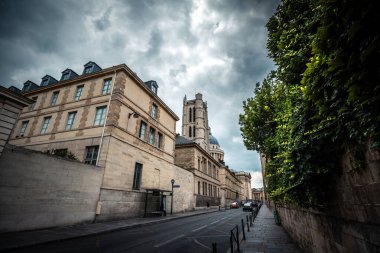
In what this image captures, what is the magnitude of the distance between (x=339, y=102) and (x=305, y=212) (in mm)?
5016

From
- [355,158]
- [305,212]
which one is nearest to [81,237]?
[305,212]

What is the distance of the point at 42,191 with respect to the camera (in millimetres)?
10000

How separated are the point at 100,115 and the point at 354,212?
1726 centimetres

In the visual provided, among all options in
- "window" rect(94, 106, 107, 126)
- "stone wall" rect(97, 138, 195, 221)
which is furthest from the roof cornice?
"stone wall" rect(97, 138, 195, 221)

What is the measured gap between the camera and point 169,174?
22578mm

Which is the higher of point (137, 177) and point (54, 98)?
point (54, 98)

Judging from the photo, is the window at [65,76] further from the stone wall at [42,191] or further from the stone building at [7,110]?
the stone wall at [42,191]

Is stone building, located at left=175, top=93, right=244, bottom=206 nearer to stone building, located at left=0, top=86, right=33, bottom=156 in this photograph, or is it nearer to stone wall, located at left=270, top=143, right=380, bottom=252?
stone building, located at left=0, top=86, right=33, bottom=156

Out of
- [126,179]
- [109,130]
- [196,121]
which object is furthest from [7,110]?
[196,121]

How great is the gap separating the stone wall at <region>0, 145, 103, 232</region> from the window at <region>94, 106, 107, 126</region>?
4.66 m

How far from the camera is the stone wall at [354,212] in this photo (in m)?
2.40

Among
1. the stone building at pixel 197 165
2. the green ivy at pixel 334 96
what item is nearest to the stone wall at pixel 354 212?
the green ivy at pixel 334 96

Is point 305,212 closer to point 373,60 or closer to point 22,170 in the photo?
point 373,60

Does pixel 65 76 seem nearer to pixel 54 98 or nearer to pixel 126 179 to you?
pixel 54 98
